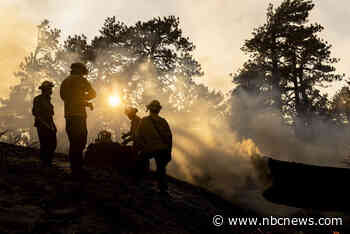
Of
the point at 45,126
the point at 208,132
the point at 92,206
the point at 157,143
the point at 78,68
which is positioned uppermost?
the point at 208,132

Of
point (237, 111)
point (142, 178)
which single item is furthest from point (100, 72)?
point (142, 178)

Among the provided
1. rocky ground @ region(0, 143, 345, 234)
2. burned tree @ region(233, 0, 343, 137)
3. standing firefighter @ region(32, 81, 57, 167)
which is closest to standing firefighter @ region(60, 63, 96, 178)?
rocky ground @ region(0, 143, 345, 234)

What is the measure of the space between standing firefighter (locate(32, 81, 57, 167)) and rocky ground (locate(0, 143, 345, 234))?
0.35 meters

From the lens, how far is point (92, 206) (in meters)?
3.79

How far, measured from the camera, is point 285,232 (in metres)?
5.68

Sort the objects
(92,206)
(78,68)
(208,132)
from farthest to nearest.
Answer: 1. (208,132)
2. (78,68)
3. (92,206)

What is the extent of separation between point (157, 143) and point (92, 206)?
198cm

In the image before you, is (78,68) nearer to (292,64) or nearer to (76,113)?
(76,113)

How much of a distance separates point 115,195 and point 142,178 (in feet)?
7.15

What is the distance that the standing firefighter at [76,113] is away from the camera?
4910mm

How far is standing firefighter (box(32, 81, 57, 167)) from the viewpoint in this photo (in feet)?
20.5

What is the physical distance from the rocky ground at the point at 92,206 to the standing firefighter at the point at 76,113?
428 mm

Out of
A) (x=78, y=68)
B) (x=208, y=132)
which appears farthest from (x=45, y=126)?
(x=208, y=132)

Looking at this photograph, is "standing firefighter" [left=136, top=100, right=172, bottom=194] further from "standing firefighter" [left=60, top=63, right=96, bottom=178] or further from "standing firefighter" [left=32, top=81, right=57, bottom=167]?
"standing firefighter" [left=32, top=81, right=57, bottom=167]
